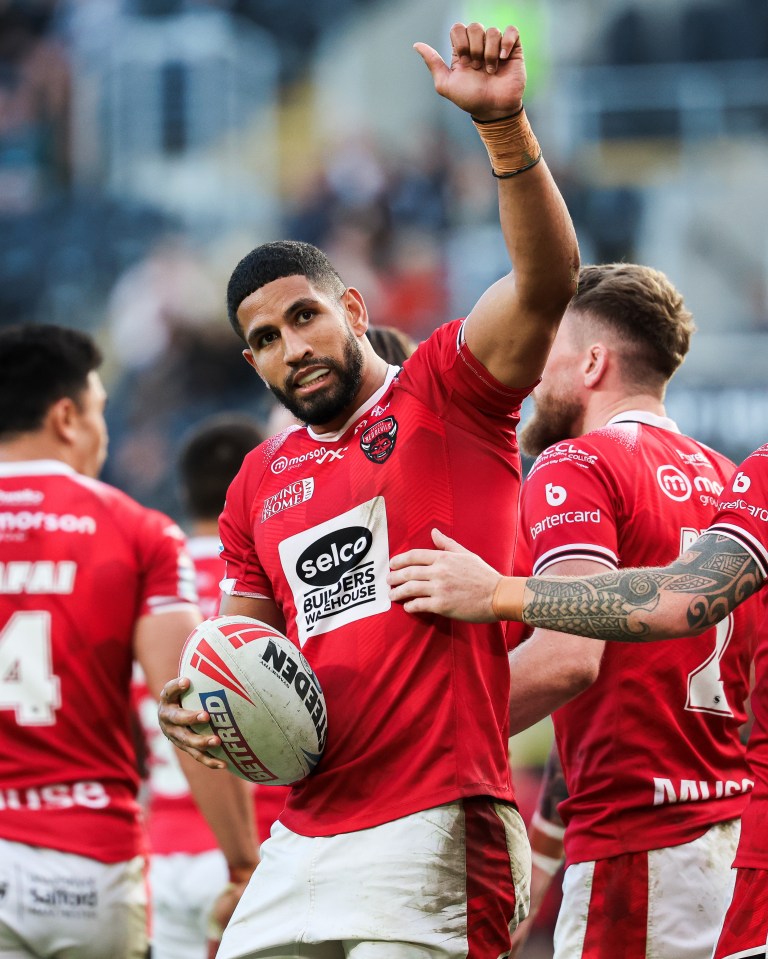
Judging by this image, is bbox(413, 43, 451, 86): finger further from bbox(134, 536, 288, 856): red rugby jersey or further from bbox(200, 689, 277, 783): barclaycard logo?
bbox(134, 536, 288, 856): red rugby jersey

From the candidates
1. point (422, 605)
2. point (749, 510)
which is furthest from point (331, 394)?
point (749, 510)

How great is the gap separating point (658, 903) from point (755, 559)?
1.32m

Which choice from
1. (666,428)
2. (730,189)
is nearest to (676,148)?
(730,189)

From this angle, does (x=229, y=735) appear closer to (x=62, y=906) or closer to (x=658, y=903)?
(x=658, y=903)

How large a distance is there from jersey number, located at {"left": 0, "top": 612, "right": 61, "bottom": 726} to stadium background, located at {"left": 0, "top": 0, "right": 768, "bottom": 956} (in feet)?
25.2

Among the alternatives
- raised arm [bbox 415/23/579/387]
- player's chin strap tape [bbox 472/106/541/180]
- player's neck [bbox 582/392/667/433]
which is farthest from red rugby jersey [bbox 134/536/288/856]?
player's chin strap tape [bbox 472/106/541/180]

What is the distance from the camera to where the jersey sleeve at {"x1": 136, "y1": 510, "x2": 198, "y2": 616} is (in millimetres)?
4750

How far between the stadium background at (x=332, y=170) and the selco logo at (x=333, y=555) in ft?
29.2

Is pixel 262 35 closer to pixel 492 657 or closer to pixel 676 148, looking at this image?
pixel 676 148

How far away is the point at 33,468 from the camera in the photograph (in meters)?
4.84

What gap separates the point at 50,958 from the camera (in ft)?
15.1

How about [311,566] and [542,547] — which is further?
[542,547]

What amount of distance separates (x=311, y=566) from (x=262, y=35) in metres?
14.9

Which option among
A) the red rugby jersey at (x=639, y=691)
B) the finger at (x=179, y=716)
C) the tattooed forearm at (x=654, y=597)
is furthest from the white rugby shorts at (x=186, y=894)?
the tattooed forearm at (x=654, y=597)
